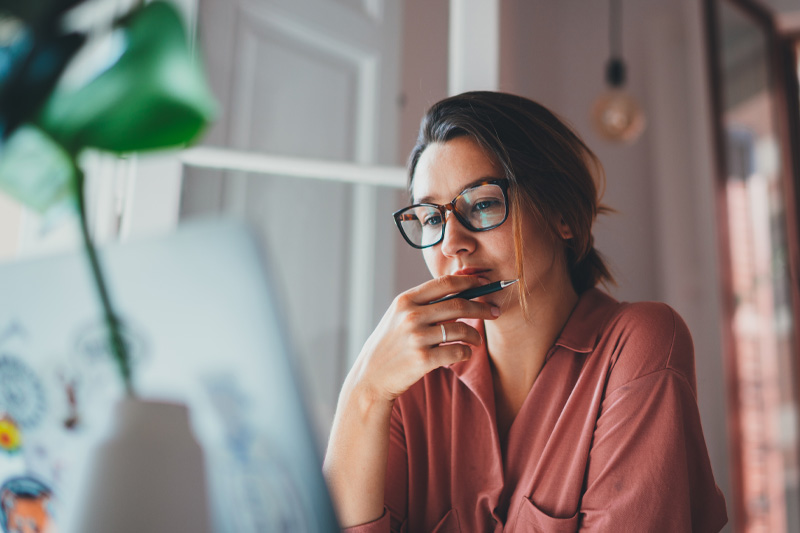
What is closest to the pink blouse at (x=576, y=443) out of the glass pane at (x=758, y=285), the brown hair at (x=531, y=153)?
the brown hair at (x=531, y=153)

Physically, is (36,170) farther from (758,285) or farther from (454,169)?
(758,285)

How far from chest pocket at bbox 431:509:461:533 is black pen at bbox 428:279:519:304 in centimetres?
29

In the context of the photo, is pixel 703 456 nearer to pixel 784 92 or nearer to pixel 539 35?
pixel 539 35

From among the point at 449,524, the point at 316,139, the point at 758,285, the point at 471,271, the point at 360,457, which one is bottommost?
A: the point at 449,524

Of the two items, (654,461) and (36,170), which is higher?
(36,170)

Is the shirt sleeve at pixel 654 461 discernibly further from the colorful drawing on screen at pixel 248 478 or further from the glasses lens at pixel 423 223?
the colorful drawing on screen at pixel 248 478

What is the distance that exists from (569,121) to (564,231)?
0.20 meters

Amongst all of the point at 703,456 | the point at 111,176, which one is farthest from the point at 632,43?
the point at 111,176

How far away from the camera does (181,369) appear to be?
1.07 feet

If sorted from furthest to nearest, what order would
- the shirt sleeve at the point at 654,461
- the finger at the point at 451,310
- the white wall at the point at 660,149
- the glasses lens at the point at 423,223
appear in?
the white wall at the point at 660,149, the glasses lens at the point at 423,223, the finger at the point at 451,310, the shirt sleeve at the point at 654,461

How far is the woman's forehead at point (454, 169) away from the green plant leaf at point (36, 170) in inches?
23.0

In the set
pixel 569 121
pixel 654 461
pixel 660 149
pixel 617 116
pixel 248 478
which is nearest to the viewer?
pixel 248 478

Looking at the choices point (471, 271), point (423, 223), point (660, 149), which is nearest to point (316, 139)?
Result: point (423, 223)

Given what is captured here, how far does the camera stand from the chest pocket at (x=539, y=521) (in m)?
0.76
